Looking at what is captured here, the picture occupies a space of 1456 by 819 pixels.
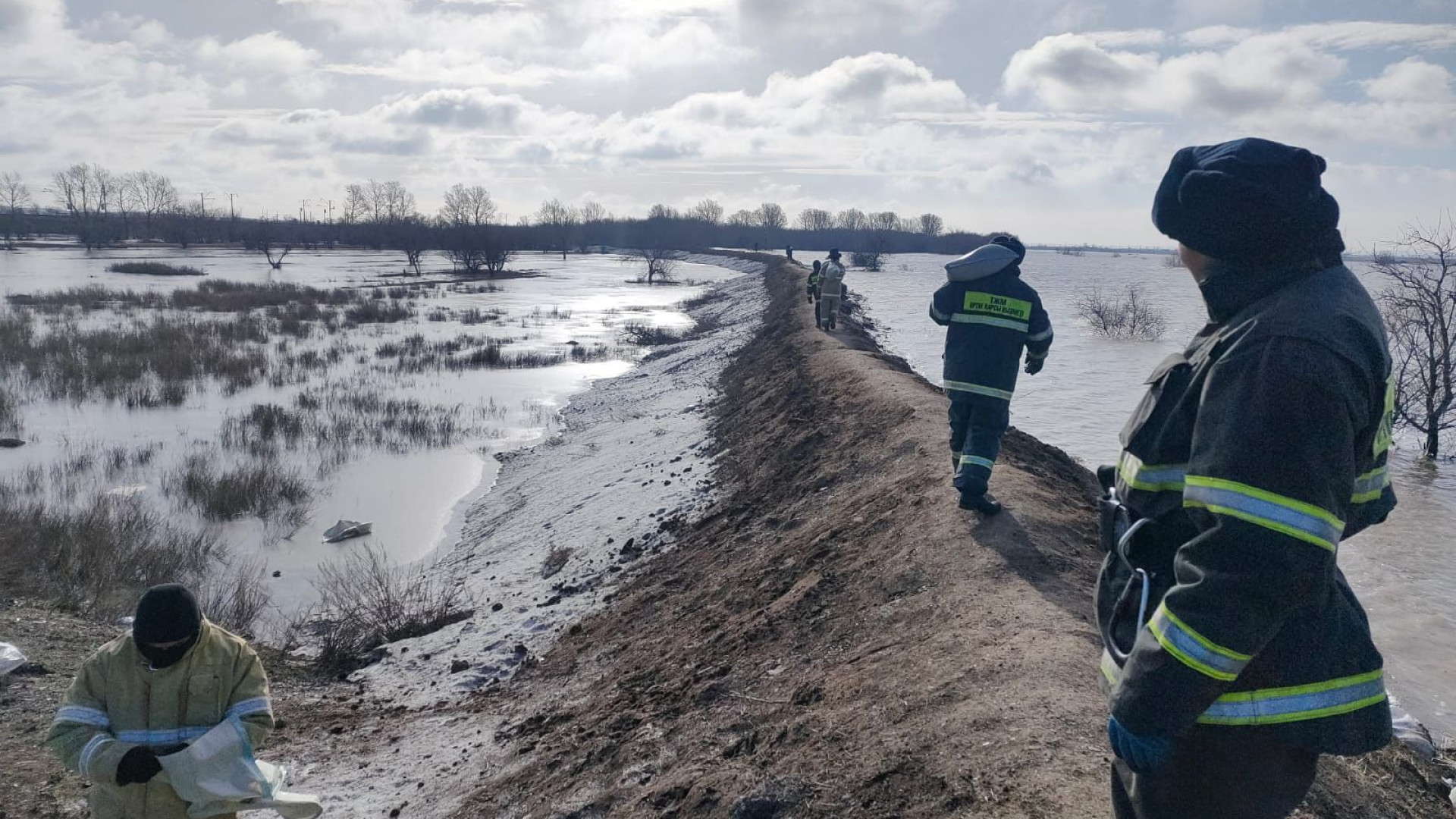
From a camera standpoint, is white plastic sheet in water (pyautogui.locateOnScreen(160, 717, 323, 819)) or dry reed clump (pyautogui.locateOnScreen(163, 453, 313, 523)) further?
dry reed clump (pyautogui.locateOnScreen(163, 453, 313, 523))

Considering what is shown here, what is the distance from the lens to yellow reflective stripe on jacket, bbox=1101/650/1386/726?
6.23 feet

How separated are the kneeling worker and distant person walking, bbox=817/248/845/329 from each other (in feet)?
53.7

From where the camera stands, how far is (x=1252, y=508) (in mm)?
1776

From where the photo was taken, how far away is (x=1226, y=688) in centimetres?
192

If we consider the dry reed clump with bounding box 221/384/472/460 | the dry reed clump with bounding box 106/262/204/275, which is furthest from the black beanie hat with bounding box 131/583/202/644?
the dry reed clump with bounding box 106/262/204/275

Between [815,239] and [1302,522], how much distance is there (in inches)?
6174

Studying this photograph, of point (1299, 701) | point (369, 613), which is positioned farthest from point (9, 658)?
point (1299, 701)

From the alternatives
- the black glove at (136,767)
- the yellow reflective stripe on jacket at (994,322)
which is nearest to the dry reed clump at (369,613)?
the black glove at (136,767)

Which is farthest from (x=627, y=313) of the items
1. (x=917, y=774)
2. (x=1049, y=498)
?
(x=917, y=774)

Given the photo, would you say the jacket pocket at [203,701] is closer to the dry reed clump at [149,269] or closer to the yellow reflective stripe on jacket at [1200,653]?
the yellow reflective stripe on jacket at [1200,653]

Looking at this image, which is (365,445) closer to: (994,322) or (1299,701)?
(994,322)

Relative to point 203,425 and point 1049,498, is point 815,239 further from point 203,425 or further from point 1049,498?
point 1049,498

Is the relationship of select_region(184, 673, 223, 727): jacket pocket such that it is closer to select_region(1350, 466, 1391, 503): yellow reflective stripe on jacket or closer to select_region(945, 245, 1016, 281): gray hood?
select_region(1350, 466, 1391, 503): yellow reflective stripe on jacket

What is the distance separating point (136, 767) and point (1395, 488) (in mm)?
17400
